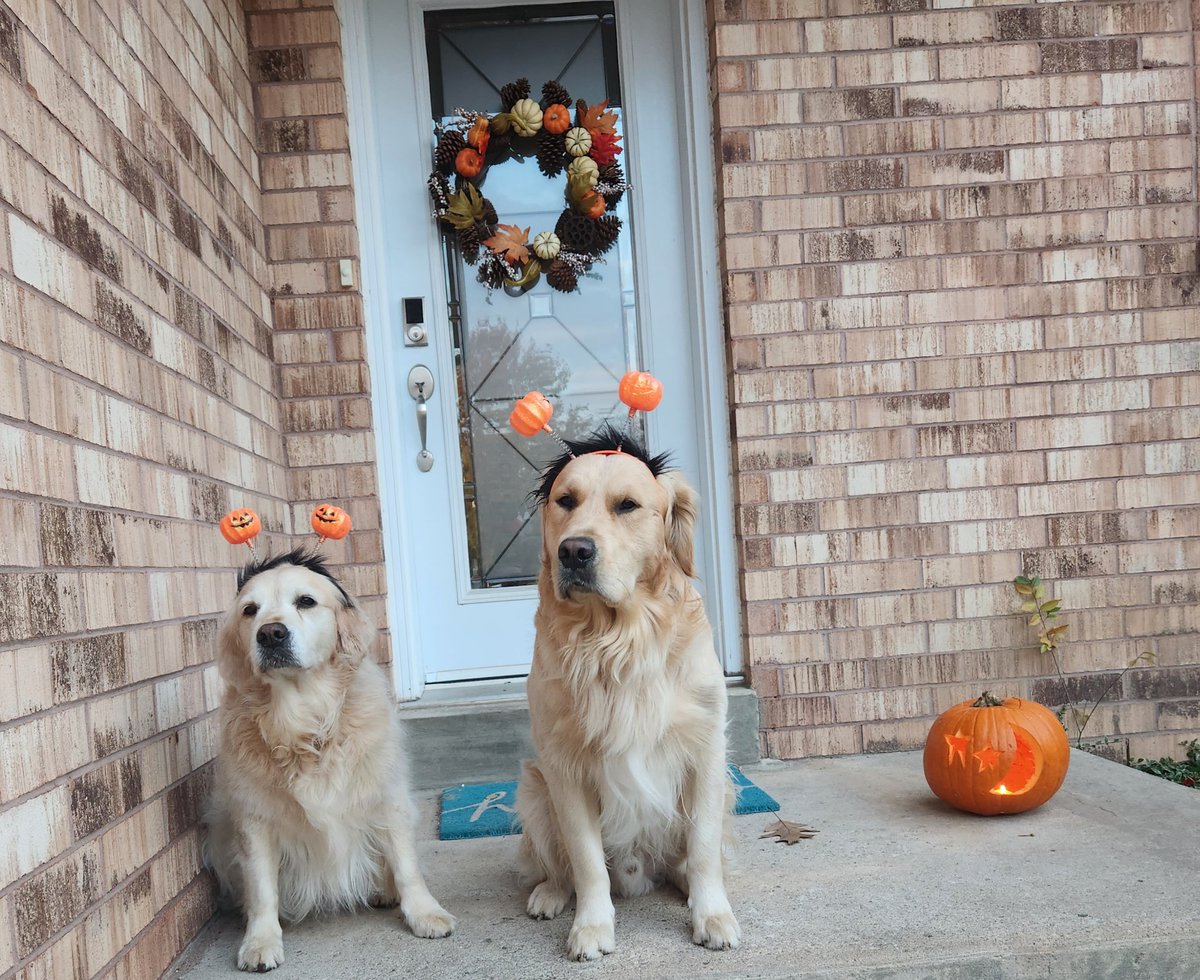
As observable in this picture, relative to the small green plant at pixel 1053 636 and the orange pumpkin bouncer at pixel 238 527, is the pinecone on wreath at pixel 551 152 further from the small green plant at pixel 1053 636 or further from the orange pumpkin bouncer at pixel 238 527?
the small green plant at pixel 1053 636

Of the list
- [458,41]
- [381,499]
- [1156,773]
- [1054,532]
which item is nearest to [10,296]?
[381,499]

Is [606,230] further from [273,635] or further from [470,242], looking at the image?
[273,635]

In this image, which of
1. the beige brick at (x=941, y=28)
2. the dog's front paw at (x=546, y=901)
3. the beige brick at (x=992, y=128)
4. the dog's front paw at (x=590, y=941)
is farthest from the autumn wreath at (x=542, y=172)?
the dog's front paw at (x=590, y=941)

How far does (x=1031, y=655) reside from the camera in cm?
Result: 346

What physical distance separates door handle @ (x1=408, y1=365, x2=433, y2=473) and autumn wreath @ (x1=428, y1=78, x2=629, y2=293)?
1.54 ft

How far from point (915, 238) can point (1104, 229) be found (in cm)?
75

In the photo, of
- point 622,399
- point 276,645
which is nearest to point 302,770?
point 276,645

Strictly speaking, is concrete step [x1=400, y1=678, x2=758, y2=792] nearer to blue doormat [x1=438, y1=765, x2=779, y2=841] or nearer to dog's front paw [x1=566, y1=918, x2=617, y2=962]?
blue doormat [x1=438, y1=765, x2=779, y2=841]

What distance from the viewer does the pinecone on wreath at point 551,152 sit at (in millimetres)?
3646

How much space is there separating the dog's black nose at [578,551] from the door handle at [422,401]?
191 centimetres

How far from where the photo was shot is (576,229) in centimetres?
366

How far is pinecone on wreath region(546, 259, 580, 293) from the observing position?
3691mm

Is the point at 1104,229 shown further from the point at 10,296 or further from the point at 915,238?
the point at 10,296

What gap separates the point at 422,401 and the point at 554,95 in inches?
54.1
